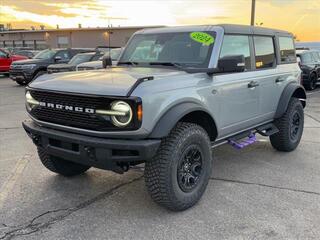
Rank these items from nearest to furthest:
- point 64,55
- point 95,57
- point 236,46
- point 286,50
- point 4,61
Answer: point 236,46 < point 286,50 < point 95,57 < point 64,55 < point 4,61

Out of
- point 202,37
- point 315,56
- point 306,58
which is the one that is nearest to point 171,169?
point 202,37

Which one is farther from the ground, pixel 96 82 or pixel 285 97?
pixel 96 82

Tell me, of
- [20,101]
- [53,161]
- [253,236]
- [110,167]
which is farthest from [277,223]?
[20,101]

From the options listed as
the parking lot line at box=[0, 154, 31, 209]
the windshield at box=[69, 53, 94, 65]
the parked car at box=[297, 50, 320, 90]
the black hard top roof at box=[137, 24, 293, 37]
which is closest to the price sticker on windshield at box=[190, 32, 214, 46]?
the black hard top roof at box=[137, 24, 293, 37]

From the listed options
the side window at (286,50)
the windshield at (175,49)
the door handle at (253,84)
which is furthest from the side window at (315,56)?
the windshield at (175,49)

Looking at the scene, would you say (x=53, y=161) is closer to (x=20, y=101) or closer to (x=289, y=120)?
(x=289, y=120)

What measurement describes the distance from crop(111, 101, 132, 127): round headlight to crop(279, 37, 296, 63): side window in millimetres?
3618

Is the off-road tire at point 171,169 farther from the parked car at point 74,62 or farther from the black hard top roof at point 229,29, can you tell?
the parked car at point 74,62

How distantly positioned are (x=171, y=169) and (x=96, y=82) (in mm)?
1114

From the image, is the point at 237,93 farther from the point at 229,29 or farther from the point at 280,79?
the point at 280,79

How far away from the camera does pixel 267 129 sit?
19.7 feet

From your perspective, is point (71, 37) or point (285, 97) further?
point (71, 37)

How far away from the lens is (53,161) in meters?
4.90

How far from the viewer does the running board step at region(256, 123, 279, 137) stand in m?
5.79
